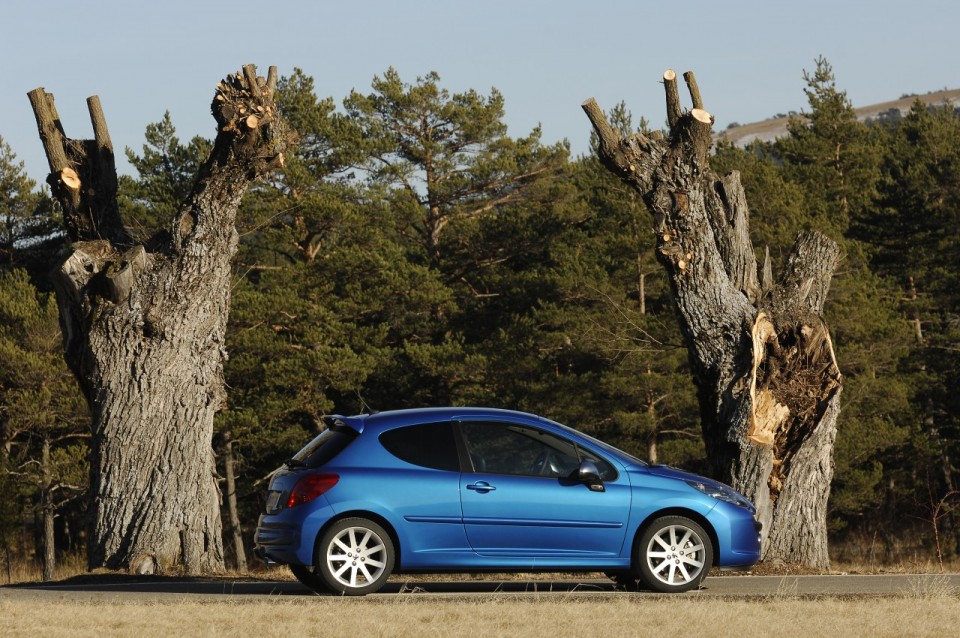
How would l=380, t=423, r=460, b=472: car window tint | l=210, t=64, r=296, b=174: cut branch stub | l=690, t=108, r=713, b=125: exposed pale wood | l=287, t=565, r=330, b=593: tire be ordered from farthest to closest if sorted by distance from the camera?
1. l=690, t=108, r=713, b=125: exposed pale wood
2. l=210, t=64, r=296, b=174: cut branch stub
3. l=287, t=565, r=330, b=593: tire
4. l=380, t=423, r=460, b=472: car window tint

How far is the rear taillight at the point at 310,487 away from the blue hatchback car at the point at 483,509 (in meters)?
0.01

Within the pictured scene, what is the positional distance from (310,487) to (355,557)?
65cm

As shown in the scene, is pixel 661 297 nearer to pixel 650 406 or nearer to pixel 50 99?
pixel 650 406

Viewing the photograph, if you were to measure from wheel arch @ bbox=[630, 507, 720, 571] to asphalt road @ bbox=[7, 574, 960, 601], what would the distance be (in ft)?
0.91

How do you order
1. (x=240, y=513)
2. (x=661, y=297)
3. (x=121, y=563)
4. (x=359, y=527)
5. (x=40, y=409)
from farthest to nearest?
(x=240, y=513) → (x=661, y=297) → (x=40, y=409) → (x=121, y=563) → (x=359, y=527)

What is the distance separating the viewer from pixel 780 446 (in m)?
14.8

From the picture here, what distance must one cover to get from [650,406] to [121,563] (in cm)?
2626

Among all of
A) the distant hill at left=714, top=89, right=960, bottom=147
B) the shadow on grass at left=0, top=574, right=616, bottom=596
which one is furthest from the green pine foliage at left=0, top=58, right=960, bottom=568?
the distant hill at left=714, top=89, right=960, bottom=147

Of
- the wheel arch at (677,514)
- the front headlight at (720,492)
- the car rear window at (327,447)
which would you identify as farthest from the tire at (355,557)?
the front headlight at (720,492)

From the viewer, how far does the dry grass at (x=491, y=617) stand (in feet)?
25.6

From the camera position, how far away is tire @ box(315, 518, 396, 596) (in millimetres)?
9844

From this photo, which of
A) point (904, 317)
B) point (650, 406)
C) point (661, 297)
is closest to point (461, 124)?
point (661, 297)

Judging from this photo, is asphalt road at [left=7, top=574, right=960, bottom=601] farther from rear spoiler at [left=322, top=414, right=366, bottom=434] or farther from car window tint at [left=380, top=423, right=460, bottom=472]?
rear spoiler at [left=322, top=414, right=366, bottom=434]

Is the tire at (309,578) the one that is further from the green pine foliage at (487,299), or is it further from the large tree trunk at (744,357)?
the green pine foliage at (487,299)
